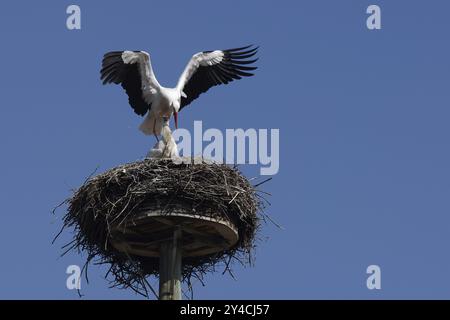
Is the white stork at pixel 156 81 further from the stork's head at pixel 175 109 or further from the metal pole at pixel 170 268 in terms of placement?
the metal pole at pixel 170 268

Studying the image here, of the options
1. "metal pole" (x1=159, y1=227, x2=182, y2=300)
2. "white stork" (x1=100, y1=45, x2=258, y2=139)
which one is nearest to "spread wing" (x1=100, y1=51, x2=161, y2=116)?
"white stork" (x1=100, y1=45, x2=258, y2=139)

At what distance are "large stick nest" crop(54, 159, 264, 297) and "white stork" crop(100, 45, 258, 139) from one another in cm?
229

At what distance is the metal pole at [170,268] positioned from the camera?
48.8 ft

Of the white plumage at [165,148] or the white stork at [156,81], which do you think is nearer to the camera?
the white plumage at [165,148]

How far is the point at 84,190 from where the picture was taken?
14859 mm

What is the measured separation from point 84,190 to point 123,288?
1311mm

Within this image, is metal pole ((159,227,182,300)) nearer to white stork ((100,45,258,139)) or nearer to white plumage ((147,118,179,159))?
white plumage ((147,118,179,159))

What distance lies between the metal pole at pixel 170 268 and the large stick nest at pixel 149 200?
315mm

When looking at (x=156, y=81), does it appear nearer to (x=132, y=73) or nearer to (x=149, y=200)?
(x=132, y=73)

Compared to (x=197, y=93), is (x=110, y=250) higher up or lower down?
lower down

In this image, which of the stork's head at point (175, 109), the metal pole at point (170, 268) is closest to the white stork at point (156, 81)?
the stork's head at point (175, 109)
